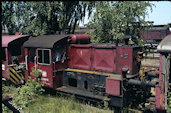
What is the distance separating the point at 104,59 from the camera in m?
7.82

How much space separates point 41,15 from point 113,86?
11555 mm

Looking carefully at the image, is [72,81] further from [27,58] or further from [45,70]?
[27,58]

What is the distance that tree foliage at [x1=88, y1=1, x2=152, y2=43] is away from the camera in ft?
35.7

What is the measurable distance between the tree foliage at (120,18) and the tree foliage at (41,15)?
4162 mm

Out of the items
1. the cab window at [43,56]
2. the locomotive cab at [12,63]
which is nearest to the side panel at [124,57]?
the cab window at [43,56]

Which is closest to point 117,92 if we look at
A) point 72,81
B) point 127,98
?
point 127,98

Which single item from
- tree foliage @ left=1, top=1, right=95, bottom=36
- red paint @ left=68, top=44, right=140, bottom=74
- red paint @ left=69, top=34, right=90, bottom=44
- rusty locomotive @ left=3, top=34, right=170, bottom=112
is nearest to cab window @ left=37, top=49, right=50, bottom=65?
rusty locomotive @ left=3, top=34, right=170, bottom=112

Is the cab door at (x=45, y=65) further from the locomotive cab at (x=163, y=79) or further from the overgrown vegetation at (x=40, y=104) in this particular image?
the locomotive cab at (x=163, y=79)

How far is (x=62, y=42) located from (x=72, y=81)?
2.11 metres

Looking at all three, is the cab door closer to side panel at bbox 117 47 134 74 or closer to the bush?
the bush

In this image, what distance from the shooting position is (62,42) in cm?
853

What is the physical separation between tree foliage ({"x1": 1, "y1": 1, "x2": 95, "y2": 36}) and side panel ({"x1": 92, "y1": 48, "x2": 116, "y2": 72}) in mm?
8707

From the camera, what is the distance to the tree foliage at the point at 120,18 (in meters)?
10.9

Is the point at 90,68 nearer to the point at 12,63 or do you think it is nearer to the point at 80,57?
the point at 80,57
